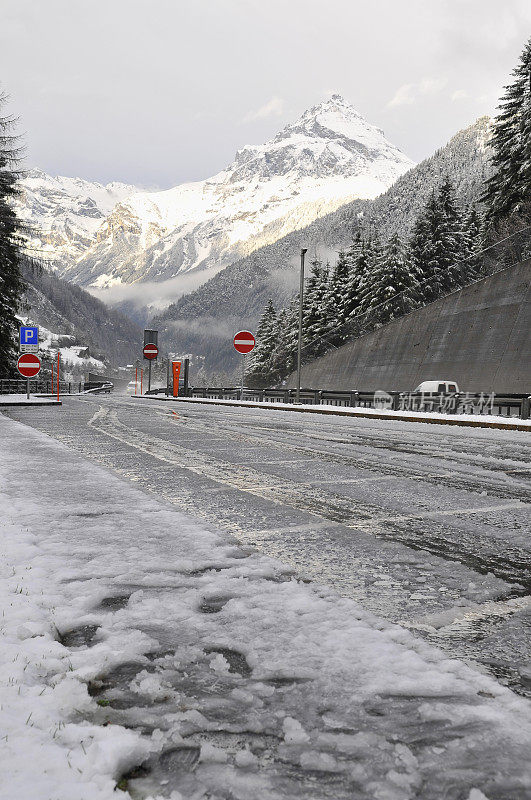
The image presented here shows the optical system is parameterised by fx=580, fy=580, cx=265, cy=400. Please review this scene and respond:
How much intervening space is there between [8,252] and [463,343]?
1031 inches

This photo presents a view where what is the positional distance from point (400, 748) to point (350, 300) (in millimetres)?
52652

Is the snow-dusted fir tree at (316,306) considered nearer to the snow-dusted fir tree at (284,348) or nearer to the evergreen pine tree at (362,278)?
the snow-dusted fir tree at (284,348)

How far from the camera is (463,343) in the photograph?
29000mm

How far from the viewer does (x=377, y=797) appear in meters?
1.52

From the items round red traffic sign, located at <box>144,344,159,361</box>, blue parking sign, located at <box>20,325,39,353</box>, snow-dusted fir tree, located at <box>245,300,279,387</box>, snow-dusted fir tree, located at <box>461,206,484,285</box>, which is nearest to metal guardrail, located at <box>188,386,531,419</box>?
blue parking sign, located at <box>20,325,39,353</box>

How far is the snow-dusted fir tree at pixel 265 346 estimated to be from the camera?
71625 mm

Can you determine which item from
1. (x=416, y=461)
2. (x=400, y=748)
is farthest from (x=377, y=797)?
(x=416, y=461)

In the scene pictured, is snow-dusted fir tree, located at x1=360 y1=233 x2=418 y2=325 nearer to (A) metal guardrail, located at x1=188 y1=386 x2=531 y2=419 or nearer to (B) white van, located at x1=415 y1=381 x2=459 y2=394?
(A) metal guardrail, located at x1=188 y1=386 x2=531 y2=419

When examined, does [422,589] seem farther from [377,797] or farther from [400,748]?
[377,797]

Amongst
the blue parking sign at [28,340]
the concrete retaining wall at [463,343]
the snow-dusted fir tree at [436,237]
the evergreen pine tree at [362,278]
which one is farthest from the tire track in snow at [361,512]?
the evergreen pine tree at [362,278]

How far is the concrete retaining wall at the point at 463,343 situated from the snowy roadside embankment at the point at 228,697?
77.2 feet

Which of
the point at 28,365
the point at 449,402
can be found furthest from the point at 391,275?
the point at 28,365

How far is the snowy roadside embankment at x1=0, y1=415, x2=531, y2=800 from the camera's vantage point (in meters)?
1.59

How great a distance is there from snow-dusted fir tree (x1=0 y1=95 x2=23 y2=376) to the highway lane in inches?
993
